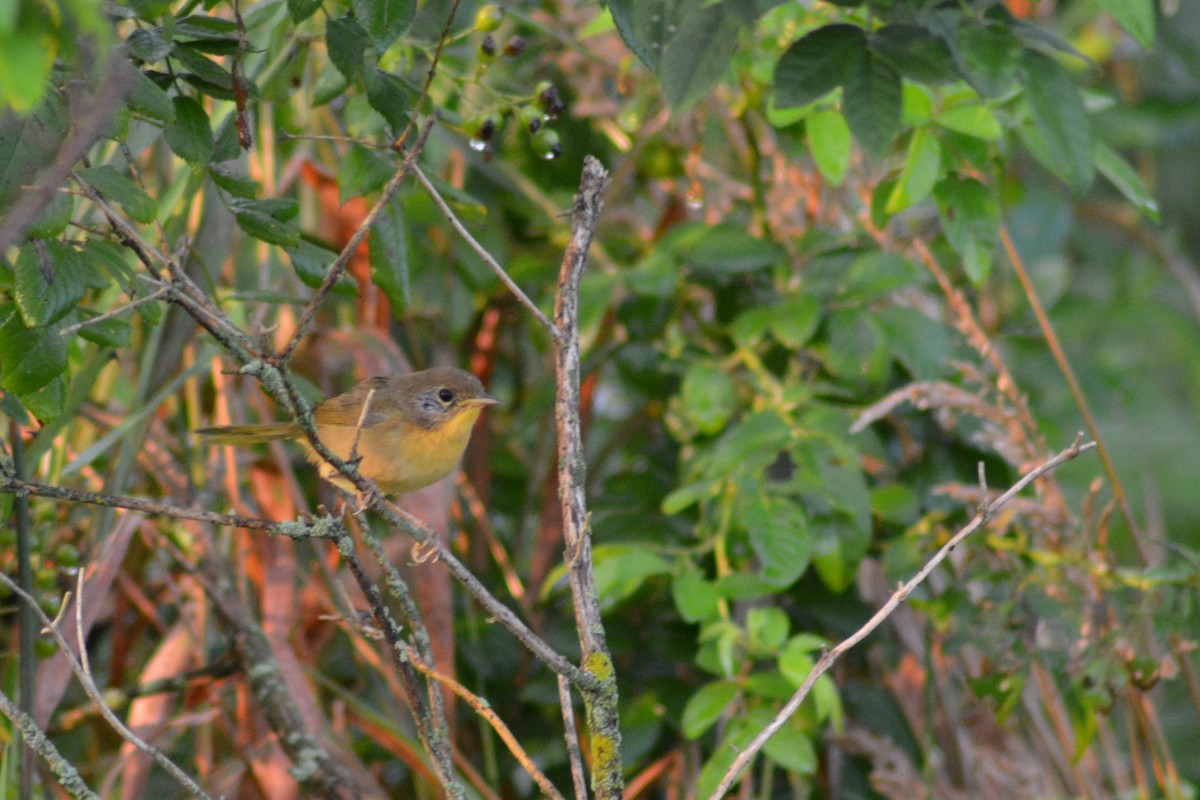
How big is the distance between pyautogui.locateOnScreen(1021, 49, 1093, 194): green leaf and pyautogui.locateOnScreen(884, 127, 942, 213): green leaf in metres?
0.24

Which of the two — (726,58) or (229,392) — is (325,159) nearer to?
(229,392)

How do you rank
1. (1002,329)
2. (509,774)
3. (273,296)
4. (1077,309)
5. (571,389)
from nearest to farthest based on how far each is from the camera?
(571,389)
(273,296)
(509,774)
(1002,329)
(1077,309)

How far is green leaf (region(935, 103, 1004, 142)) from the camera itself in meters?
2.66

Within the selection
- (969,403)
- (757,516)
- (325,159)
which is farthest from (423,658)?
(325,159)

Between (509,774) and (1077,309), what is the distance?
283cm

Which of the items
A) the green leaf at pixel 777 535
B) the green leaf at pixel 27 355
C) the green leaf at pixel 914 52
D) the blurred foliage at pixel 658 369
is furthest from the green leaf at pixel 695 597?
the green leaf at pixel 27 355

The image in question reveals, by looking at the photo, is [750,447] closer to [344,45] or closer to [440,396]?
[440,396]

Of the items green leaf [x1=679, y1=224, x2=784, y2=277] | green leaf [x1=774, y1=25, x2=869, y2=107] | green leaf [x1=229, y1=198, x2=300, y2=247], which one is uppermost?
green leaf [x1=774, y1=25, x2=869, y2=107]

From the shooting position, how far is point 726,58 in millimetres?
2152

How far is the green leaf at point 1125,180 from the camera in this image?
2.80 m

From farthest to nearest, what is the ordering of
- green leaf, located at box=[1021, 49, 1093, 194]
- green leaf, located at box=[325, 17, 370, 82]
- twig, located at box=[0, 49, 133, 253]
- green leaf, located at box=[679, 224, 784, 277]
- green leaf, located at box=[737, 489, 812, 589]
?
green leaf, located at box=[679, 224, 784, 277], green leaf, located at box=[737, 489, 812, 589], green leaf, located at box=[1021, 49, 1093, 194], green leaf, located at box=[325, 17, 370, 82], twig, located at box=[0, 49, 133, 253]

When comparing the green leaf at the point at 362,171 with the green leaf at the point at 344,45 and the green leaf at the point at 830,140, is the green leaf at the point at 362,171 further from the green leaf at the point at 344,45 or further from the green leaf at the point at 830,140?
the green leaf at the point at 830,140

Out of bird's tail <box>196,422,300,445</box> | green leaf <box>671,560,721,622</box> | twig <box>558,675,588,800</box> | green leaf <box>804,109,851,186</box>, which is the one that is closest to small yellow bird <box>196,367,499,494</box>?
bird's tail <box>196,422,300,445</box>

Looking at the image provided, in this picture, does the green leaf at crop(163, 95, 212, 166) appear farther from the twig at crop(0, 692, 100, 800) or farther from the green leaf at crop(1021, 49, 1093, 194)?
the green leaf at crop(1021, 49, 1093, 194)
